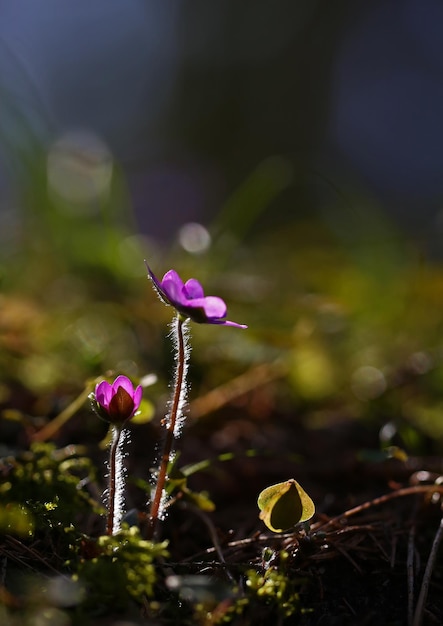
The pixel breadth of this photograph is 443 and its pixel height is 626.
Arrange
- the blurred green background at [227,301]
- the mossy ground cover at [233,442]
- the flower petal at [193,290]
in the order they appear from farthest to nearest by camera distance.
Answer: the blurred green background at [227,301], the flower petal at [193,290], the mossy ground cover at [233,442]

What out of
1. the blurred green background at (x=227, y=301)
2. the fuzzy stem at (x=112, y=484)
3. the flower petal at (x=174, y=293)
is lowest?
the fuzzy stem at (x=112, y=484)

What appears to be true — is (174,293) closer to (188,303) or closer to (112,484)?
(188,303)

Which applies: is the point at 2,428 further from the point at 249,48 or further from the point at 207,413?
the point at 249,48

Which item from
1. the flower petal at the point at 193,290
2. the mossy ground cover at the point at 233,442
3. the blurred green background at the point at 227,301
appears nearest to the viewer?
the mossy ground cover at the point at 233,442

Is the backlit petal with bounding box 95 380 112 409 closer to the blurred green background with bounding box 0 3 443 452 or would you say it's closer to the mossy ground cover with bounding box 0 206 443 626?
the mossy ground cover with bounding box 0 206 443 626

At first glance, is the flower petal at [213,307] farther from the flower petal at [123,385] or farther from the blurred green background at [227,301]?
the blurred green background at [227,301]

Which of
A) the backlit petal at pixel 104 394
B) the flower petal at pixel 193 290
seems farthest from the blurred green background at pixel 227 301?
the flower petal at pixel 193 290

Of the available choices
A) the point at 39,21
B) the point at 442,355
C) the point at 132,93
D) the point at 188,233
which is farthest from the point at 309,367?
the point at 39,21
